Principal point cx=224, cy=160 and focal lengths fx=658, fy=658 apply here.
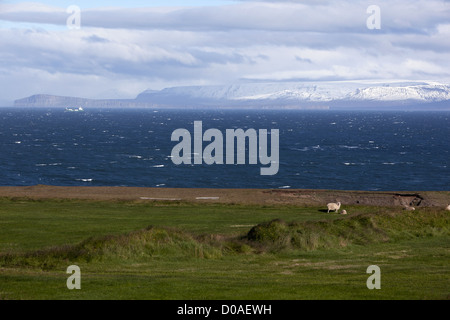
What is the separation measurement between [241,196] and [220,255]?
30.7m

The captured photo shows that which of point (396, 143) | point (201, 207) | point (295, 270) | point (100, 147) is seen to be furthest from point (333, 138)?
point (295, 270)

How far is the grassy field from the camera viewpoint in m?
21.0

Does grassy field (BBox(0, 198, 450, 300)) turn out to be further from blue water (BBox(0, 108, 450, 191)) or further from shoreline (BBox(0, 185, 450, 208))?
blue water (BBox(0, 108, 450, 191))

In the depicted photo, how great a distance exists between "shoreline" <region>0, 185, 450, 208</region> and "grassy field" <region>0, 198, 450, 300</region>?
433 inches

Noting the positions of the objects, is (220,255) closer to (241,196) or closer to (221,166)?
(241,196)

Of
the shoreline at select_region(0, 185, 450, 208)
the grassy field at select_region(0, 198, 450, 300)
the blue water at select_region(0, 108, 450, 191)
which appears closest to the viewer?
the grassy field at select_region(0, 198, 450, 300)

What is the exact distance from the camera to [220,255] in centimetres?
3089

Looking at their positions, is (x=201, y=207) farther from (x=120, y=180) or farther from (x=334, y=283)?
(x=120, y=180)

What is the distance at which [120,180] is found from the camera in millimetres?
94000

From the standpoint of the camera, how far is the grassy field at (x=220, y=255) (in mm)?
20953

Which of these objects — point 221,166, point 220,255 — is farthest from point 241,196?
point 221,166

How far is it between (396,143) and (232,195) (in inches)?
4332

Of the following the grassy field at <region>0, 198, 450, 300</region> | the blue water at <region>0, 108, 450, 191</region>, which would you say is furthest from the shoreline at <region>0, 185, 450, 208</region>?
the blue water at <region>0, 108, 450, 191</region>

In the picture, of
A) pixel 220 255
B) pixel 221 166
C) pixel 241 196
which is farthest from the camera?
pixel 221 166
